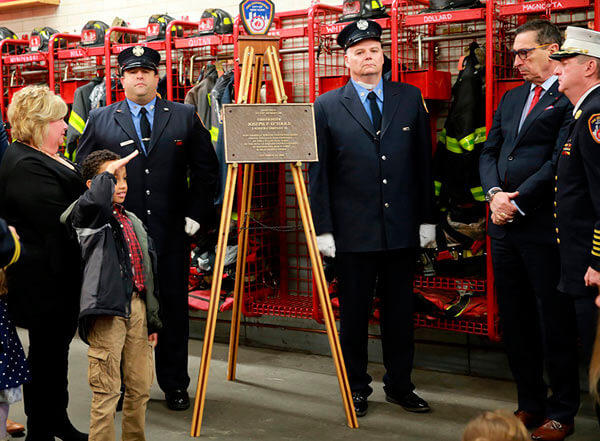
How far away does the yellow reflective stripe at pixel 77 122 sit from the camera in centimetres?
606

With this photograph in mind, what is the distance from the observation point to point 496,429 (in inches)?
72.9

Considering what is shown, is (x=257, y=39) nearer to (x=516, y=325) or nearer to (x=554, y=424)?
(x=516, y=325)

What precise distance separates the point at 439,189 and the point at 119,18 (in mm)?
3339

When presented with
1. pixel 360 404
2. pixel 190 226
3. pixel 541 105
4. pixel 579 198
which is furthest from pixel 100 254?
pixel 541 105

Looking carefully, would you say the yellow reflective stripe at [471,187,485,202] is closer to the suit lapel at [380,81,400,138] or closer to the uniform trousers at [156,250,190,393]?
the suit lapel at [380,81,400,138]

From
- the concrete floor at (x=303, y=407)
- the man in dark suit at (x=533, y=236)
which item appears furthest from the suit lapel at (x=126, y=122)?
the man in dark suit at (x=533, y=236)

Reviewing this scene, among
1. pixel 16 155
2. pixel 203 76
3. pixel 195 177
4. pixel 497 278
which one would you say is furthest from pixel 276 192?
pixel 16 155

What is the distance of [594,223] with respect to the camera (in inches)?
128

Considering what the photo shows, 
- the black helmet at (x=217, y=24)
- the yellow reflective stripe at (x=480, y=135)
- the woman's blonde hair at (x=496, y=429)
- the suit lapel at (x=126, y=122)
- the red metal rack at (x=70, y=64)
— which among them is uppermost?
the black helmet at (x=217, y=24)

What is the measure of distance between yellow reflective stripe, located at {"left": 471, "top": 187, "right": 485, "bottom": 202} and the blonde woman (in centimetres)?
223

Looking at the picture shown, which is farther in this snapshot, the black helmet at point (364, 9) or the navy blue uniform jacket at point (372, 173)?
the black helmet at point (364, 9)

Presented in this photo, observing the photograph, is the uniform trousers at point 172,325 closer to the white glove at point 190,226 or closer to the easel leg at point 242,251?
the white glove at point 190,226

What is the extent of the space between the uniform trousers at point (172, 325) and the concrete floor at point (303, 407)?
172 mm

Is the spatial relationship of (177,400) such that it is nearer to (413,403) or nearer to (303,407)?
(303,407)
